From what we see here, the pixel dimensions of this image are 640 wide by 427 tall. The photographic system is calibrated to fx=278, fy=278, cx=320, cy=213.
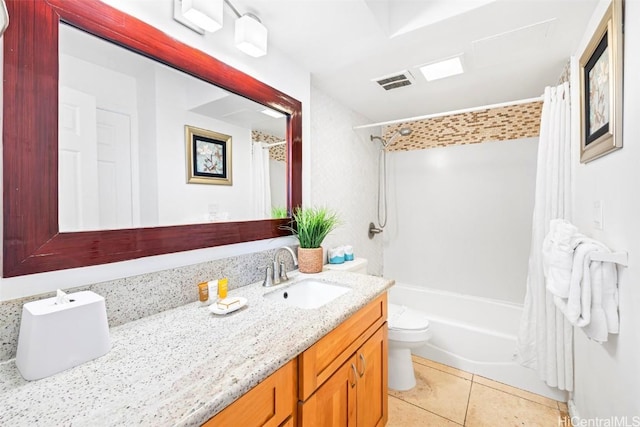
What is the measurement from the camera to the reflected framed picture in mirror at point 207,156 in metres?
1.25

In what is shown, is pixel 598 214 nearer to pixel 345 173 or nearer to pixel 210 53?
pixel 345 173

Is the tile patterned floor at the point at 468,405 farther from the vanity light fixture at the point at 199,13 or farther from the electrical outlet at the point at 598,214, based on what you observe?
the vanity light fixture at the point at 199,13

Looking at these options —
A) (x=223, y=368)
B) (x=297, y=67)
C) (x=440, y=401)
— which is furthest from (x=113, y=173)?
(x=440, y=401)

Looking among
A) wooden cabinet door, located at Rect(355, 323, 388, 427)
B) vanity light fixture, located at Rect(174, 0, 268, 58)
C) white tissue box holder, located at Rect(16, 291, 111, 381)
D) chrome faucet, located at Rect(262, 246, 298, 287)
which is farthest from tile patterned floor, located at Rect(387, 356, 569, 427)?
vanity light fixture, located at Rect(174, 0, 268, 58)

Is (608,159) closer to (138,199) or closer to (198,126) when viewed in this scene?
(198,126)

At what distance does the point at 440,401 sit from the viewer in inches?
73.7

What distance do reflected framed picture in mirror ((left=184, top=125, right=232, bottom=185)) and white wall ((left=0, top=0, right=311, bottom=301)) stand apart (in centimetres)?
34

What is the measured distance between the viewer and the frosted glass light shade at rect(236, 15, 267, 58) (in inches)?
51.3

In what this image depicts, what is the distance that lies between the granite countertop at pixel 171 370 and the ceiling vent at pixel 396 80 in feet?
5.61

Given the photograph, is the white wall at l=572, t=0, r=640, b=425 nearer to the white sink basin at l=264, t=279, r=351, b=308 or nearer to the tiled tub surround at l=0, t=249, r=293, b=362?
the white sink basin at l=264, t=279, r=351, b=308

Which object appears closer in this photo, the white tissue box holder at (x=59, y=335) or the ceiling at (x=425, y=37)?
Result: the white tissue box holder at (x=59, y=335)

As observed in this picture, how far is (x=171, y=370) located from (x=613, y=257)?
1528 millimetres

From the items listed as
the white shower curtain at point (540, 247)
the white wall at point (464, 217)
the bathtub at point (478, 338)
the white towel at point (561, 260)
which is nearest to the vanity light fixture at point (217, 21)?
the white towel at point (561, 260)

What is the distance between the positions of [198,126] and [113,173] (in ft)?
1.39
